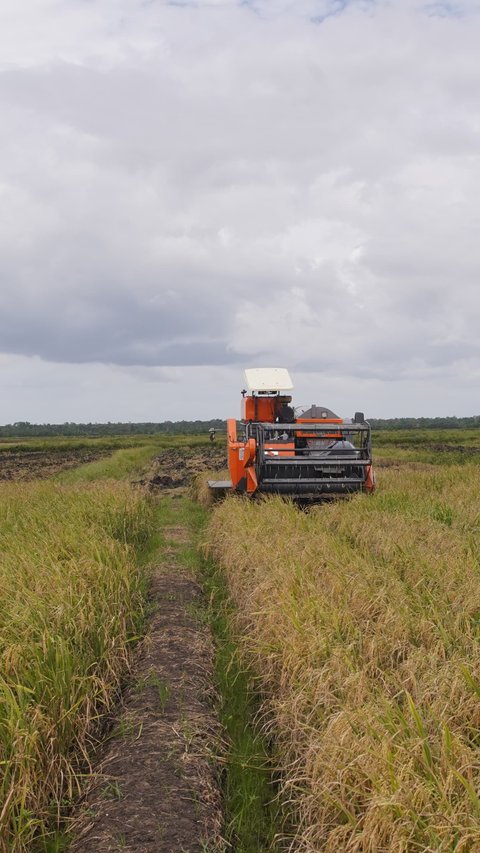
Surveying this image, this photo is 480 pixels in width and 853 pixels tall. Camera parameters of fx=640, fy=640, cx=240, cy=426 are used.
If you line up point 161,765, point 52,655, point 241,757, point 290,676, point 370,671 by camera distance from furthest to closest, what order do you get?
point 52,655
point 290,676
point 370,671
point 241,757
point 161,765

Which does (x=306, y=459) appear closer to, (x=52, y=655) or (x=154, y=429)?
(x=52, y=655)

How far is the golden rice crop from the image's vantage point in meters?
3.63

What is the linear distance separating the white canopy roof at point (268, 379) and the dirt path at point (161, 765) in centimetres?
885

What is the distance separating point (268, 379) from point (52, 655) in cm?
1056

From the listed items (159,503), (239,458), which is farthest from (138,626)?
(159,503)

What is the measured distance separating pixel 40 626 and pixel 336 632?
7.76 feet

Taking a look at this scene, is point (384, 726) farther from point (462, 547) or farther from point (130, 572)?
point (130, 572)

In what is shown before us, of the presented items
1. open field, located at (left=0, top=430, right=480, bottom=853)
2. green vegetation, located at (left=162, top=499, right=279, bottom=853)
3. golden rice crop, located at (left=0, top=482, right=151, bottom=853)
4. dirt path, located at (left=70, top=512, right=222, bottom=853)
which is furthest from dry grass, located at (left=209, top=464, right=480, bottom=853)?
golden rice crop, located at (left=0, top=482, right=151, bottom=853)

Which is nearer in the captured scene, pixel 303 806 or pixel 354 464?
pixel 303 806

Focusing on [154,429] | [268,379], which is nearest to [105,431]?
[154,429]

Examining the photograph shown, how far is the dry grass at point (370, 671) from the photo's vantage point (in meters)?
2.90

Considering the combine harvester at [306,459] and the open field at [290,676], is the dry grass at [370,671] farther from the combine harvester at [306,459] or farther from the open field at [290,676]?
the combine harvester at [306,459]

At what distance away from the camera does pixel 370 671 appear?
14.5 feet

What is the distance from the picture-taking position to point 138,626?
21.3ft
